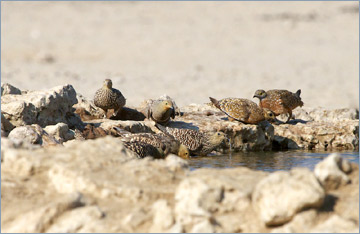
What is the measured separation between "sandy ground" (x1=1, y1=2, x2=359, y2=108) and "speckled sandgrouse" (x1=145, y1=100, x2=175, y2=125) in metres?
5.15

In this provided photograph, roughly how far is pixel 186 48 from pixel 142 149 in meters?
18.5

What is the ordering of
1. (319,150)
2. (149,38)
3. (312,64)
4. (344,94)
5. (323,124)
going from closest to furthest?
(319,150)
(323,124)
(344,94)
(312,64)
(149,38)

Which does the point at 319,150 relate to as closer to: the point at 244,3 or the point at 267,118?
the point at 267,118

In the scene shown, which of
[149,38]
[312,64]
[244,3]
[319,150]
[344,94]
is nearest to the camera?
[319,150]

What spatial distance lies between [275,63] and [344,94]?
577 centimetres

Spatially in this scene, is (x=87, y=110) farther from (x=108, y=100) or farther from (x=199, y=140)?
(x=199, y=140)

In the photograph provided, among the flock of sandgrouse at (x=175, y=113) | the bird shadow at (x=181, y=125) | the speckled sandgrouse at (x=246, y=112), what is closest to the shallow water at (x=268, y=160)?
the flock of sandgrouse at (x=175, y=113)

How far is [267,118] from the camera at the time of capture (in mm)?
10828

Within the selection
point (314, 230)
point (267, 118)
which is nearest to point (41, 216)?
point (314, 230)

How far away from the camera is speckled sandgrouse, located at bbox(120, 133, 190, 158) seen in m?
8.85

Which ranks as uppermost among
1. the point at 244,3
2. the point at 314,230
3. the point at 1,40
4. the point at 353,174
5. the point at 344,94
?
the point at 244,3

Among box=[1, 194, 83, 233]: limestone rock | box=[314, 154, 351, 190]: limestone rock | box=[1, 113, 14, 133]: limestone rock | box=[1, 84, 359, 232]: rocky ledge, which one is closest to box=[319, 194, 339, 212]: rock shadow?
box=[1, 84, 359, 232]: rocky ledge

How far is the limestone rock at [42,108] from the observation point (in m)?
8.95

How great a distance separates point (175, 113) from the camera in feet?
37.1
